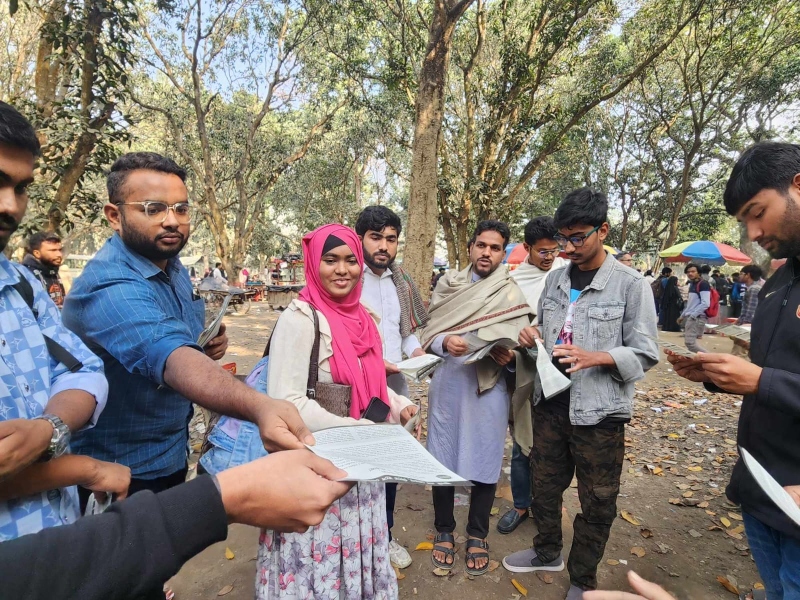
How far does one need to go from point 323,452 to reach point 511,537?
8.38 feet

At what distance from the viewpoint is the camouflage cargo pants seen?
2309 mm

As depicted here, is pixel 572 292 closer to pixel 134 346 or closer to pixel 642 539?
pixel 642 539

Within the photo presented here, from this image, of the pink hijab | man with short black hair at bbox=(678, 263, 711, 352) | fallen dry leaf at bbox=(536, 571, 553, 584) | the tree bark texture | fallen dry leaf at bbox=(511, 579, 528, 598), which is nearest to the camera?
the pink hijab

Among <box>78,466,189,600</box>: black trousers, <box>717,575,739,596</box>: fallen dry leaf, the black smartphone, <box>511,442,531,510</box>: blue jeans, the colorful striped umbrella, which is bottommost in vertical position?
<box>717,575,739,596</box>: fallen dry leaf

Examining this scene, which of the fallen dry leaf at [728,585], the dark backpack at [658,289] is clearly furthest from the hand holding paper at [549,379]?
the dark backpack at [658,289]

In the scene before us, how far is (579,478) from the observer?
236cm

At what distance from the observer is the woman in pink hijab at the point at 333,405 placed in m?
1.65

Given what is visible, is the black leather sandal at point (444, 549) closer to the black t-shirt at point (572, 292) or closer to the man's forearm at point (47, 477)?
the black t-shirt at point (572, 292)

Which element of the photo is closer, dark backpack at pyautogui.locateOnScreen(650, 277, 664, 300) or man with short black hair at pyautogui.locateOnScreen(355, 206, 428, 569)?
man with short black hair at pyautogui.locateOnScreen(355, 206, 428, 569)

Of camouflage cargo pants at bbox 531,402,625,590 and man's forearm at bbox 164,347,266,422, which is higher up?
man's forearm at bbox 164,347,266,422

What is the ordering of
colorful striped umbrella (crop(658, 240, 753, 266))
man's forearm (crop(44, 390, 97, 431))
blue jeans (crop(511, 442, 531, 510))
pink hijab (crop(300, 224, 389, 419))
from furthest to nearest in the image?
colorful striped umbrella (crop(658, 240, 753, 266)) < blue jeans (crop(511, 442, 531, 510)) < pink hijab (crop(300, 224, 389, 419)) < man's forearm (crop(44, 390, 97, 431))

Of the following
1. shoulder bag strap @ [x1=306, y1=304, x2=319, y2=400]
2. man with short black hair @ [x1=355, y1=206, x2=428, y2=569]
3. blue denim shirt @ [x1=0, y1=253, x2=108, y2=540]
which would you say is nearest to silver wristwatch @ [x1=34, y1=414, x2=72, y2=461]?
blue denim shirt @ [x1=0, y1=253, x2=108, y2=540]

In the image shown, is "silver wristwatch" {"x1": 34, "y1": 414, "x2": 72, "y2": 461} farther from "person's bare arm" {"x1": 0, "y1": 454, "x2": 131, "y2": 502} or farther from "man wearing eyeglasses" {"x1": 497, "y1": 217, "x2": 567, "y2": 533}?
"man wearing eyeglasses" {"x1": 497, "y1": 217, "x2": 567, "y2": 533}

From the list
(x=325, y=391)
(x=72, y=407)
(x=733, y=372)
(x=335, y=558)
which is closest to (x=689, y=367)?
(x=733, y=372)
